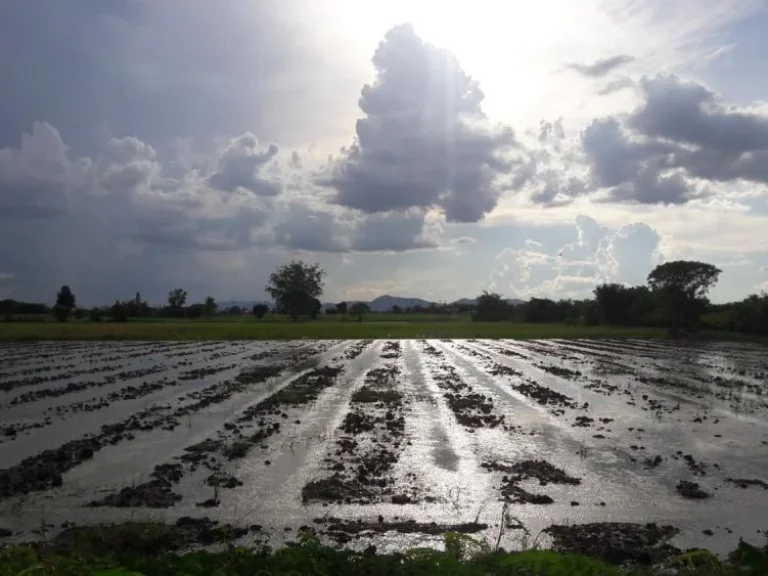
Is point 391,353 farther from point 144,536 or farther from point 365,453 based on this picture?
point 144,536

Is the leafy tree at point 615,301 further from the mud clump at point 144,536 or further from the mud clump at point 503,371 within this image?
the mud clump at point 144,536

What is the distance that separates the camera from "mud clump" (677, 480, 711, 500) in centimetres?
964

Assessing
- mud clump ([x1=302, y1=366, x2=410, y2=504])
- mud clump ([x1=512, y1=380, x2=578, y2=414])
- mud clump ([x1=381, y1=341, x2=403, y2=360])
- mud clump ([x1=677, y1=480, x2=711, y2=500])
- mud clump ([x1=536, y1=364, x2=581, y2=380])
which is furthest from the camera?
mud clump ([x1=381, y1=341, x2=403, y2=360])

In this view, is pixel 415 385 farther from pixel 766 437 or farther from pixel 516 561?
pixel 516 561

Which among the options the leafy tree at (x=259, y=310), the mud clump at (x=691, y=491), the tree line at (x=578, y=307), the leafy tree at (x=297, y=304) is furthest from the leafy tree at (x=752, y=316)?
the leafy tree at (x=259, y=310)

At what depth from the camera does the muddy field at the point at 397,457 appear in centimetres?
827

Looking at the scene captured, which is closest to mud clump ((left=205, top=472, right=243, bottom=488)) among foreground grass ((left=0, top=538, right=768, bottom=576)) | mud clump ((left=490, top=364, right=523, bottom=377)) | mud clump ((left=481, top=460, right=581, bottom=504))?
mud clump ((left=481, top=460, right=581, bottom=504))

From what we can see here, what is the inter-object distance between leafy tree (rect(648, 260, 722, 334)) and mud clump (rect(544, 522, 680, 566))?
5811 cm

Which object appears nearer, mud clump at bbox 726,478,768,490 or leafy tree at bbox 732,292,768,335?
mud clump at bbox 726,478,768,490

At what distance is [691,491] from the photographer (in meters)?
9.82

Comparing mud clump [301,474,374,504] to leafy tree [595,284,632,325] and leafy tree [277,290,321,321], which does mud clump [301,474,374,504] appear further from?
leafy tree [277,290,321,321]

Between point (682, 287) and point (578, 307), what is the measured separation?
131 feet

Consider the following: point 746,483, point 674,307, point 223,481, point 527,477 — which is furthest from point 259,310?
point 746,483

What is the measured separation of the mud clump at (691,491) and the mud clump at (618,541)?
1.73 m
